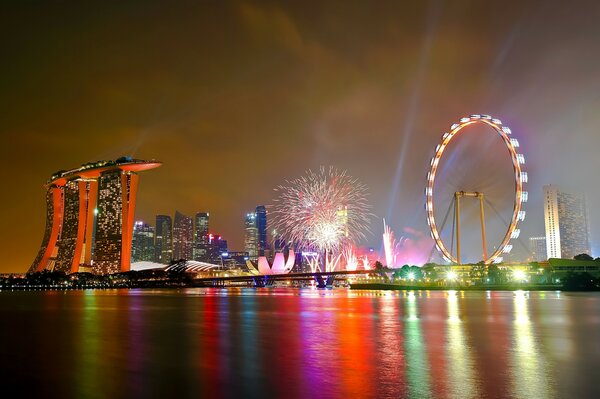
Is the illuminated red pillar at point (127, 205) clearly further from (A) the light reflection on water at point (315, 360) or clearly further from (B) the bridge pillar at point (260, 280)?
(A) the light reflection on water at point (315, 360)

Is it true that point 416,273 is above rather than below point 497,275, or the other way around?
above

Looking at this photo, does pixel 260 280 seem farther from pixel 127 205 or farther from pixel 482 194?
pixel 482 194

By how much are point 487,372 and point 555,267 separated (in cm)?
9041

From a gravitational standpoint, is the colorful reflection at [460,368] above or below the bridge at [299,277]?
below

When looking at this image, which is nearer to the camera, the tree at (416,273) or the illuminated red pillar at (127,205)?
the tree at (416,273)

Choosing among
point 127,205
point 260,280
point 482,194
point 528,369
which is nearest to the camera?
point 528,369

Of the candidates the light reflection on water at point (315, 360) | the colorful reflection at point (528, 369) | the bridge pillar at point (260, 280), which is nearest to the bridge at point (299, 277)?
the bridge pillar at point (260, 280)

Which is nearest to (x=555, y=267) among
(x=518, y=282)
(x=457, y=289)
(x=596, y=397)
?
(x=518, y=282)

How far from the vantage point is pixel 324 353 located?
680 inches

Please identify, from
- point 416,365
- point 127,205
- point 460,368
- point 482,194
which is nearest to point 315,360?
point 416,365

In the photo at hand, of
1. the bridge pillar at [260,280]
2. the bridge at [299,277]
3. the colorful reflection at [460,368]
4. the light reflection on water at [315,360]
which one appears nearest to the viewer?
the colorful reflection at [460,368]

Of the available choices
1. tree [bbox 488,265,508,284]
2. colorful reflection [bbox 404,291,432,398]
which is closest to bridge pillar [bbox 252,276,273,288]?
tree [bbox 488,265,508,284]

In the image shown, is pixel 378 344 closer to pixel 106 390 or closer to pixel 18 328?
pixel 106 390

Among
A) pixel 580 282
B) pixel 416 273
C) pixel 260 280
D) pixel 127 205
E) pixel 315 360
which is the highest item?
pixel 127 205
